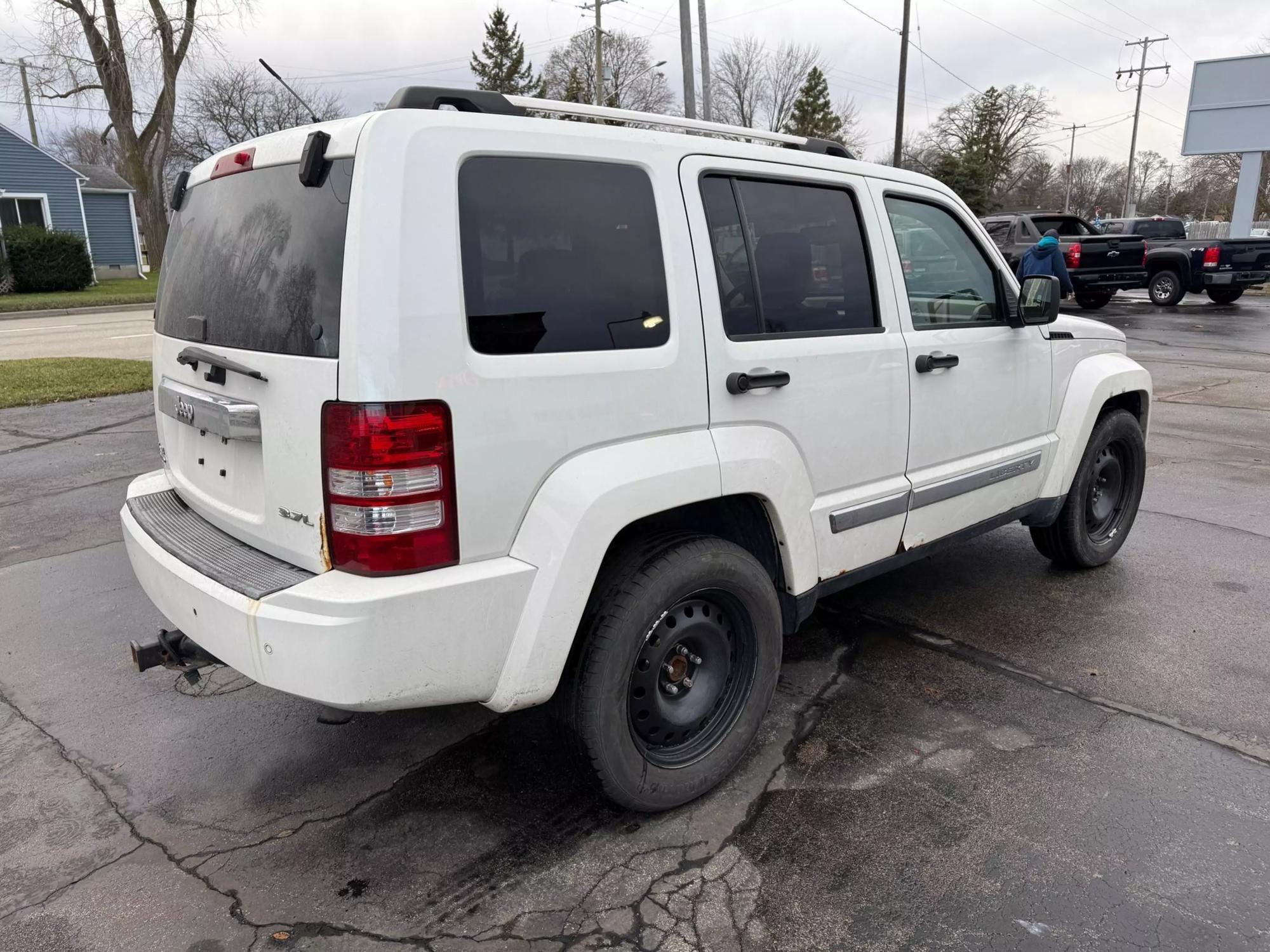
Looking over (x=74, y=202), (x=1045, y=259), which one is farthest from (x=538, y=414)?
(x=74, y=202)

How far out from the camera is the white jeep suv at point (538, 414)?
7.27ft

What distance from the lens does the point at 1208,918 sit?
234cm

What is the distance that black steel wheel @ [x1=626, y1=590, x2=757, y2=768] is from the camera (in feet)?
9.02

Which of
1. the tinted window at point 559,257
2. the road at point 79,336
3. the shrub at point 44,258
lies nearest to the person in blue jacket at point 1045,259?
the tinted window at point 559,257

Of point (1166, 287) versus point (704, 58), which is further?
point (704, 58)

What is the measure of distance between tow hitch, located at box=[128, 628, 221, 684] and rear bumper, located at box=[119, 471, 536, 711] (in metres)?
0.39

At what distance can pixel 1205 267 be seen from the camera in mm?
19484

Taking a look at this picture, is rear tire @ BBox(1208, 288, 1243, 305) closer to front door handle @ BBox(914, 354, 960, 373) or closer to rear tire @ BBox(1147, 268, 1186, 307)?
rear tire @ BBox(1147, 268, 1186, 307)

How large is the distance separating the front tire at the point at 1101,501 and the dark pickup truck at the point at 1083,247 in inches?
563

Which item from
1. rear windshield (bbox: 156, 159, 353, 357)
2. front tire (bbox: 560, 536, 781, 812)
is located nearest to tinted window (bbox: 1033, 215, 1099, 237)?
front tire (bbox: 560, 536, 781, 812)

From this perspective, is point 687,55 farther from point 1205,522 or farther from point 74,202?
point 74,202

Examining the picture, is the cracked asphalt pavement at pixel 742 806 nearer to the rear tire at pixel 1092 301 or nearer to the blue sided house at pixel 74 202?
the rear tire at pixel 1092 301

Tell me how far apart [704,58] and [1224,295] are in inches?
557

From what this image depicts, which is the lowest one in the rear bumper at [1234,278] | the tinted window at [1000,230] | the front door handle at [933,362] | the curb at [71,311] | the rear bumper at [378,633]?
the curb at [71,311]
